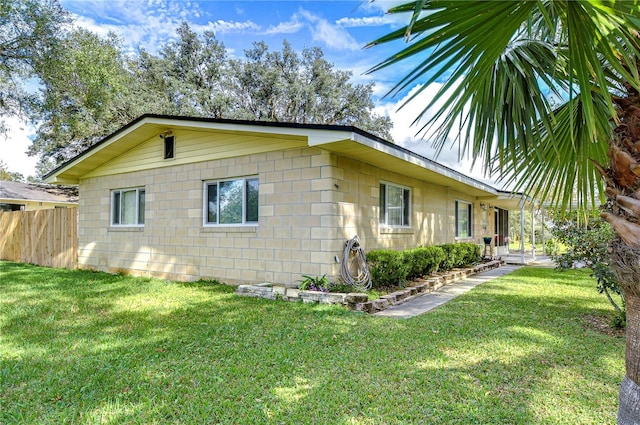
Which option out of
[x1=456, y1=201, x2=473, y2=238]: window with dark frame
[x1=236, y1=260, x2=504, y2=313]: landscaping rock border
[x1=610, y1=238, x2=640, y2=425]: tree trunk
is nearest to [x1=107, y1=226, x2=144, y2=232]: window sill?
[x1=236, y1=260, x2=504, y2=313]: landscaping rock border

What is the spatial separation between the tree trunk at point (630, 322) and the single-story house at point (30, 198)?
22.6m

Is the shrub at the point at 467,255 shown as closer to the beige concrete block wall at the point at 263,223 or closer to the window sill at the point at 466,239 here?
the window sill at the point at 466,239

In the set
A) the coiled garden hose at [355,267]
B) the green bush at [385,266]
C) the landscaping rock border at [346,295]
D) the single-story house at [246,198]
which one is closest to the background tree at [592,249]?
the landscaping rock border at [346,295]

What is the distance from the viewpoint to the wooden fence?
12.0 metres

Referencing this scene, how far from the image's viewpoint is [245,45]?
87.9 feet

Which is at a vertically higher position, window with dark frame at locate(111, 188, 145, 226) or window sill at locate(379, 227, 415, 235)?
window with dark frame at locate(111, 188, 145, 226)

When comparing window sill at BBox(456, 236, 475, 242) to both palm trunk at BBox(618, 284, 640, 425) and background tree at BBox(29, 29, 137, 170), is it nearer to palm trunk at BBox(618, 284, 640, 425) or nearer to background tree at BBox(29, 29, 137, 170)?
palm trunk at BBox(618, 284, 640, 425)

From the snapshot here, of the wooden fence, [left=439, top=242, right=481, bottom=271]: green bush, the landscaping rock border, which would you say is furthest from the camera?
the wooden fence

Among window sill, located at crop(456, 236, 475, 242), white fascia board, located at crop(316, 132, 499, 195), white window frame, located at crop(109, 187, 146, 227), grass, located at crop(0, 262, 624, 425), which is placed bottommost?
grass, located at crop(0, 262, 624, 425)

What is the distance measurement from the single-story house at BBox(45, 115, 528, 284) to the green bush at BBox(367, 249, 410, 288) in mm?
484

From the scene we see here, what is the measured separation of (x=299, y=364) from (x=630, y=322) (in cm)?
278

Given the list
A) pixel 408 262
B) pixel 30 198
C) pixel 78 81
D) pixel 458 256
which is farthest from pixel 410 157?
pixel 30 198

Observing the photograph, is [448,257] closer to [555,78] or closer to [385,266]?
[385,266]

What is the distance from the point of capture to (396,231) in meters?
9.25
